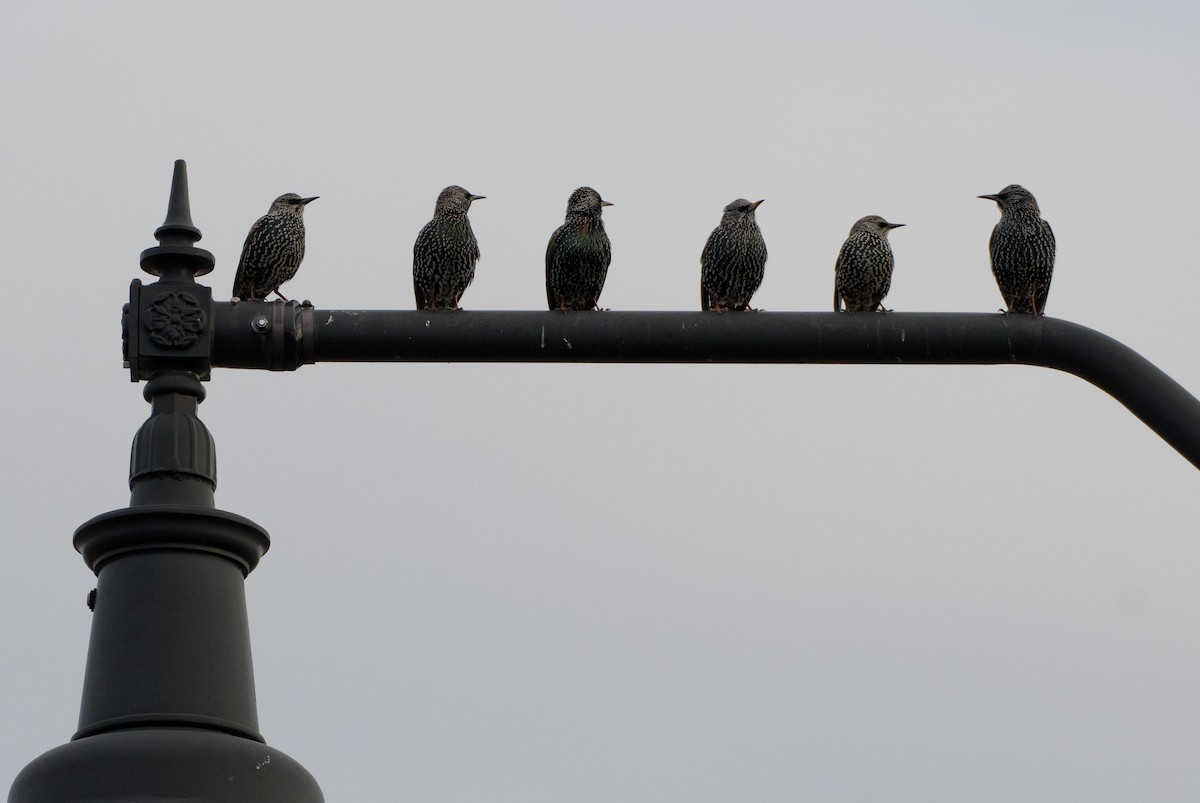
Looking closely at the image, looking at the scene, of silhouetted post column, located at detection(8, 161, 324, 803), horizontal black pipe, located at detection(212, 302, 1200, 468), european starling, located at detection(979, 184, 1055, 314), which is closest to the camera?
silhouetted post column, located at detection(8, 161, 324, 803)

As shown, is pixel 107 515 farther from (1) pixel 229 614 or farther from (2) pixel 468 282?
(2) pixel 468 282

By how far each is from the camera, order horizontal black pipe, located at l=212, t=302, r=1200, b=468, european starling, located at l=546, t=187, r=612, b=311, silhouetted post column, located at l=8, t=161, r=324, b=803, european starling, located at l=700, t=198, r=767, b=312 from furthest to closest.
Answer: european starling, located at l=700, t=198, r=767, b=312
european starling, located at l=546, t=187, r=612, b=311
horizontal black pipe, located at l=212, t=302, r=1200, b=468
silhouetted post column, located at l=8, t=161, r=324, b=803

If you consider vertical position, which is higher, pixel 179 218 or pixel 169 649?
pixel 179 218

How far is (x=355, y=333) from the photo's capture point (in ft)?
9.99

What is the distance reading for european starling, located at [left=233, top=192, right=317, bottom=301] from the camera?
7086 millimetres

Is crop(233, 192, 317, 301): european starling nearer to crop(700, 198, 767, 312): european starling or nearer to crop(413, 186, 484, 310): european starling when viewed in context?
crop(413, 186, 484, 310): european starling

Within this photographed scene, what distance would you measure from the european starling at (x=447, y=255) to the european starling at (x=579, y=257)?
353 mm

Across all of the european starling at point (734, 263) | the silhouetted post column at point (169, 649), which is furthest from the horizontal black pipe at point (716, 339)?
the european starling at point (734, 263)

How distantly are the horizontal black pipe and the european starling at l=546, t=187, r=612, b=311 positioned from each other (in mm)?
4102

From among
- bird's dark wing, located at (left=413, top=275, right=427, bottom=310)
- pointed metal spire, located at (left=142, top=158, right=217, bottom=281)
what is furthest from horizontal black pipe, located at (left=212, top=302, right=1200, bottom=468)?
bird's dark wing, located at (left=413, top=275, right=427, bottom=310)

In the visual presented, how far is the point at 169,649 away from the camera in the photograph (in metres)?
2.36

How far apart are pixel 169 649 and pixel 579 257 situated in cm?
525

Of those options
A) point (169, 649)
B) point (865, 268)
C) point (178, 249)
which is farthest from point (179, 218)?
point (865, 268)

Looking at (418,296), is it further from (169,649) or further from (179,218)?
(169,649)
